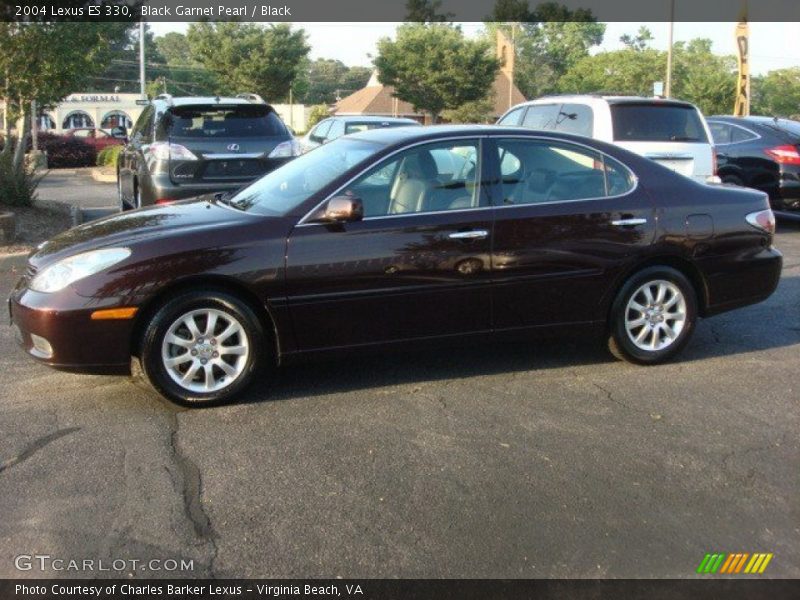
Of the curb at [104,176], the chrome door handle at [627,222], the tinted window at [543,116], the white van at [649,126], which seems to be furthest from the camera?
the curb at [104,176]

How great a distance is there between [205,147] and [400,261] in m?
4.78

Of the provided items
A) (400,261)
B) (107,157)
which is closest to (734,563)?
(400,261)

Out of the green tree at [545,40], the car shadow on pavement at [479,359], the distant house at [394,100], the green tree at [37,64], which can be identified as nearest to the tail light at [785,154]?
the car shadow on pavement at [479,359]

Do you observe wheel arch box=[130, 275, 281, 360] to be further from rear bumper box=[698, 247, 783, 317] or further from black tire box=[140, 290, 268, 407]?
rear bumper box=[698, 247, 783, 317]

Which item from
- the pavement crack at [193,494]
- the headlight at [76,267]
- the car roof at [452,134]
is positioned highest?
the car roof at [452,134]

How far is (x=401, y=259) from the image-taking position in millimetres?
5246

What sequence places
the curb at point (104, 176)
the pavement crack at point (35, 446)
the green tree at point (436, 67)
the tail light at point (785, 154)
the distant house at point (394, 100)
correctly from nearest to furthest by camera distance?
the pavement crack at point (35, 446), the tail light at point (785, 154), the curb at point (104, 176), the green tree at point (436, 67), the distant house at point (394, 100)

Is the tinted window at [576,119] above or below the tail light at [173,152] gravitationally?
above

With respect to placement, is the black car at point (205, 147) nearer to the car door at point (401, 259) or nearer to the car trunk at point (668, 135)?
the car trunk at point (668, 135)

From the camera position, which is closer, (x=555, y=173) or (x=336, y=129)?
(x=555, y=173)

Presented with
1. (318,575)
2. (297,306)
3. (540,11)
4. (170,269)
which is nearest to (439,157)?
(297,306)

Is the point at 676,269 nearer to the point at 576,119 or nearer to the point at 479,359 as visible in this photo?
the point at 479,359

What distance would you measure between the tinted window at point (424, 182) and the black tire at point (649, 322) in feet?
3.95

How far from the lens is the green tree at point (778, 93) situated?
228 feet
